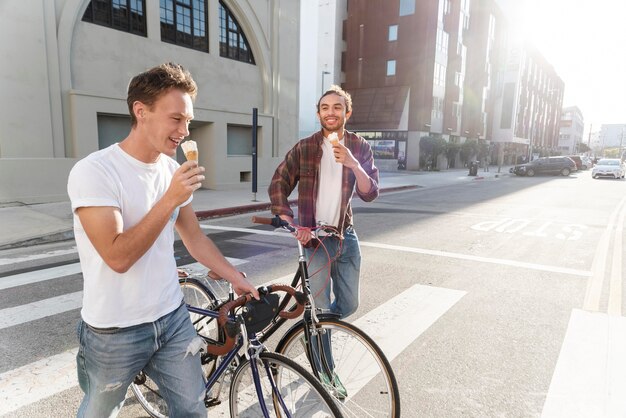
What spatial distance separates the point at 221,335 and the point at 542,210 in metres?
13.4

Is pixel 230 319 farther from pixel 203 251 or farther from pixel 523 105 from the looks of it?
pixel 523 105

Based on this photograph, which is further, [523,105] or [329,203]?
[523,105]

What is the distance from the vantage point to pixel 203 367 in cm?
262

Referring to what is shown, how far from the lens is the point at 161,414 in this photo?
8.81ft

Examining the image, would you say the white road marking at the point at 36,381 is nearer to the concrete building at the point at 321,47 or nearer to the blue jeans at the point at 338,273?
the blue jeans at the point at 338,273

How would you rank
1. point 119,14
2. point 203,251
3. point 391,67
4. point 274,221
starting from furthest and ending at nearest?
point 391,67 → point 119,14 → point 274,221 → point 203,251

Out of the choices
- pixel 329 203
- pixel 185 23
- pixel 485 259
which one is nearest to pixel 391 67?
pixel 185 23

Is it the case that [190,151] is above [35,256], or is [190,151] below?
above

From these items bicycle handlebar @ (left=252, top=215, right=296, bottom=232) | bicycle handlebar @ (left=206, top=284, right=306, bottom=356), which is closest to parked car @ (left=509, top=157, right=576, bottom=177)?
bicycle handlebar @ (left=252, top=215, right=296, bottom=232)

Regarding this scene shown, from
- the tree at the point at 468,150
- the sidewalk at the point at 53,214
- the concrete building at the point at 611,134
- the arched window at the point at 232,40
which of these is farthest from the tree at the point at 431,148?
the concrete building at the point at 611,134

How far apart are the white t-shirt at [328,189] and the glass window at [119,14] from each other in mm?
12948

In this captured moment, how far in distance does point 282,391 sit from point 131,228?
3.86 feet

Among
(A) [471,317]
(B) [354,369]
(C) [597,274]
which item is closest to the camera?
(B) [354,369]

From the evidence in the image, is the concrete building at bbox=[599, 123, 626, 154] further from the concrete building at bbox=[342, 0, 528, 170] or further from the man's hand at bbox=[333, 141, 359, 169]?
the man's hand at bbox=[333, 141, 359, 169]
